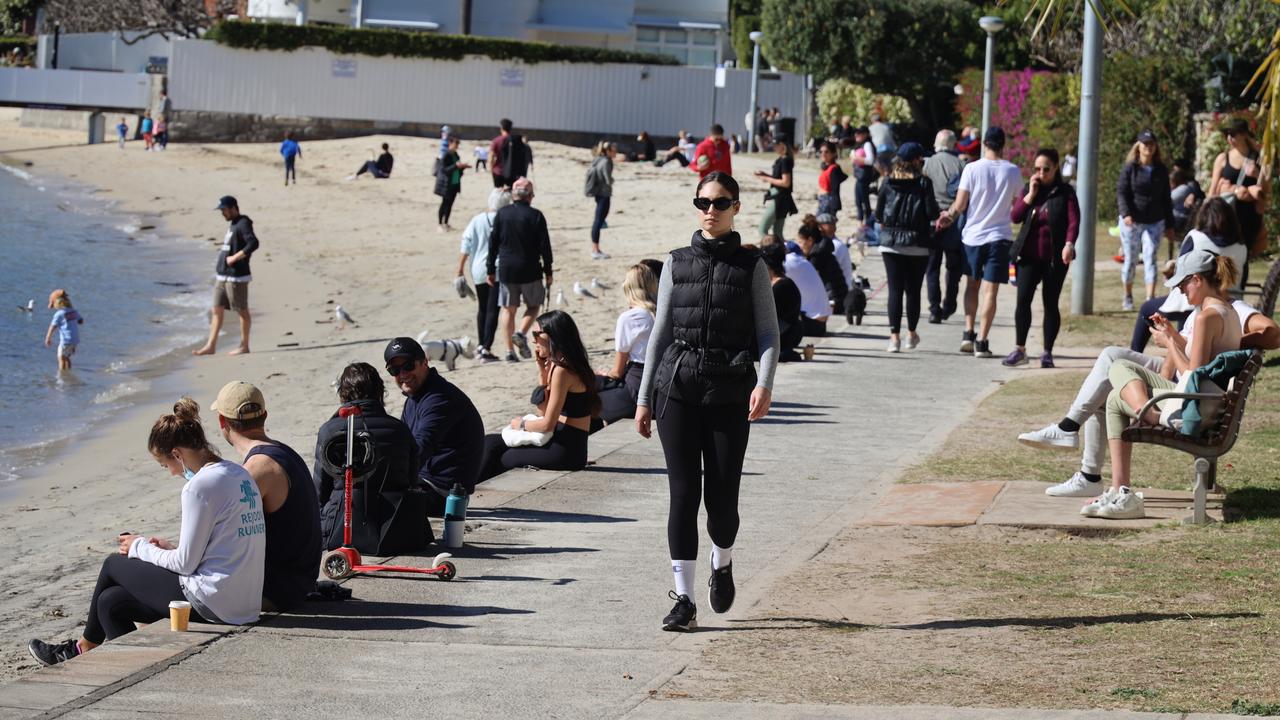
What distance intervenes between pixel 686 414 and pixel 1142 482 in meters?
3.67

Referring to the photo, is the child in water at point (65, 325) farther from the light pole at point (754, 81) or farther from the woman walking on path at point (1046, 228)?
the light pole at point (754, 81)

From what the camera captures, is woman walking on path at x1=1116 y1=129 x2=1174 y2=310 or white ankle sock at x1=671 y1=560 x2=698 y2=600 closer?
white ankle sock at x1=671 y1=560 x2=698 y2=600

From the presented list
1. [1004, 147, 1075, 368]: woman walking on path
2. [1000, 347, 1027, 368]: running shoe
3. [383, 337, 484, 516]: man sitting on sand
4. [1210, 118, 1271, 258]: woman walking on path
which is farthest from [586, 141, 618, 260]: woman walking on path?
[383, 337, 484, 516]: man sitting on sand

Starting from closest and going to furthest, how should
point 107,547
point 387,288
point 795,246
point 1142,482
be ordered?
point 1142,482, point 107,547, point 795,246, point 387,288

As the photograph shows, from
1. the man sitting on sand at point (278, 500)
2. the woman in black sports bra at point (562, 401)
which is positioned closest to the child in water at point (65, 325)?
the woman in black sports bra at point (562, 401)

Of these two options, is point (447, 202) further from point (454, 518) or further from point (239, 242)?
point (454, 518)

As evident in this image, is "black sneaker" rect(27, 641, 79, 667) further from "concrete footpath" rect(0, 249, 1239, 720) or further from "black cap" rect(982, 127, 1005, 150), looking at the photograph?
"black cap" rect(982, 127, 1005, 150)

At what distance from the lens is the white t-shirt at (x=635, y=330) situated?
10.9 metres

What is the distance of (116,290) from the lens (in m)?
25.4

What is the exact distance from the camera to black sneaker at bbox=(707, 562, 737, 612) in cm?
638

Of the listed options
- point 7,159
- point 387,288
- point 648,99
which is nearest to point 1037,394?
point 387,288

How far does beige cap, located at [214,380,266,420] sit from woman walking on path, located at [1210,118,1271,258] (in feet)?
28.6

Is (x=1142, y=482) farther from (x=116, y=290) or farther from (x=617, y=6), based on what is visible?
(x=617, y=6)

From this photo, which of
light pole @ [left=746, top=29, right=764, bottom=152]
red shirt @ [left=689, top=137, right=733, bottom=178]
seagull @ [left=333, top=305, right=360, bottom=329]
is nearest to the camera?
seagull @ [left=333, top=305, right=360, bottom=329]
